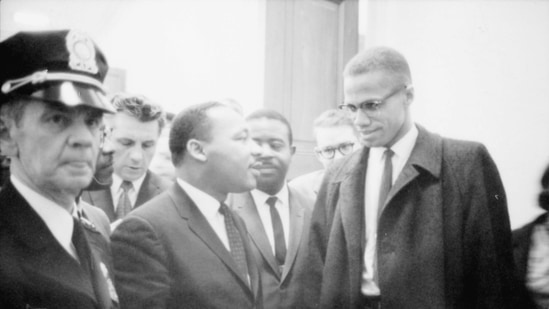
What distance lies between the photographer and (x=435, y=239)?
1.76m

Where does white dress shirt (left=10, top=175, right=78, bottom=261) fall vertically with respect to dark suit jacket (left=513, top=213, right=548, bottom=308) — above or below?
above

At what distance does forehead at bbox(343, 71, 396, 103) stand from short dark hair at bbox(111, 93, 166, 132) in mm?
1218

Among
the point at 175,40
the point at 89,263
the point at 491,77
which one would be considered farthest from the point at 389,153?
the point at 175,40

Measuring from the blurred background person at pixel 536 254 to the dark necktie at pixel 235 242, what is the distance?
1.07m

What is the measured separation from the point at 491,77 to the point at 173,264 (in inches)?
101

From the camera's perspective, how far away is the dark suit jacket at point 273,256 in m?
2.08

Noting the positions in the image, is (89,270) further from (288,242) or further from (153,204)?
(288,242)

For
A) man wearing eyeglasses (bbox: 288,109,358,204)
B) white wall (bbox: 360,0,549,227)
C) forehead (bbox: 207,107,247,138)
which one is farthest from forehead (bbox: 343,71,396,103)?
white wall (bbox: 360,0,549,227)

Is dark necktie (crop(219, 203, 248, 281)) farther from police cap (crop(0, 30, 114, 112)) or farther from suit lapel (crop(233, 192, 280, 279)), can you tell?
police cap (crop(0, 30, 114, 112))

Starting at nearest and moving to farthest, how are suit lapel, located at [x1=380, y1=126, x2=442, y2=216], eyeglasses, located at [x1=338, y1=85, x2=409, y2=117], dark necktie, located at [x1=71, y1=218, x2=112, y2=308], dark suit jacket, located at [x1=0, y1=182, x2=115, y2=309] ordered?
1. dark suit jacket, located at [x1=0, y1=182, x2=115, y2=309]
2. dark necktie, located at [x1=71, y1=218, x2=112, y2=308]
3. suit lapel, located at [x1=380, y1=126, x2=442, y2=216]
4. eyeglasses, located at [x1=338, y1=85, x2=409, y2=117]

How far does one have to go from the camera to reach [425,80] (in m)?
3.77

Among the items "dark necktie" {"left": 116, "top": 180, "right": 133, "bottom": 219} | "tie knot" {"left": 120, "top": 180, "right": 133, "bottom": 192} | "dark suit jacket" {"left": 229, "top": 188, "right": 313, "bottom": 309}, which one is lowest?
"dark suit jacket" {"left": 229, "top": 188, "right": 313, "bottom": 309}

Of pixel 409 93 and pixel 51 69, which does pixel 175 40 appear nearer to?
pixel 409 93

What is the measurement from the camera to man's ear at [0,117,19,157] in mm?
1212
